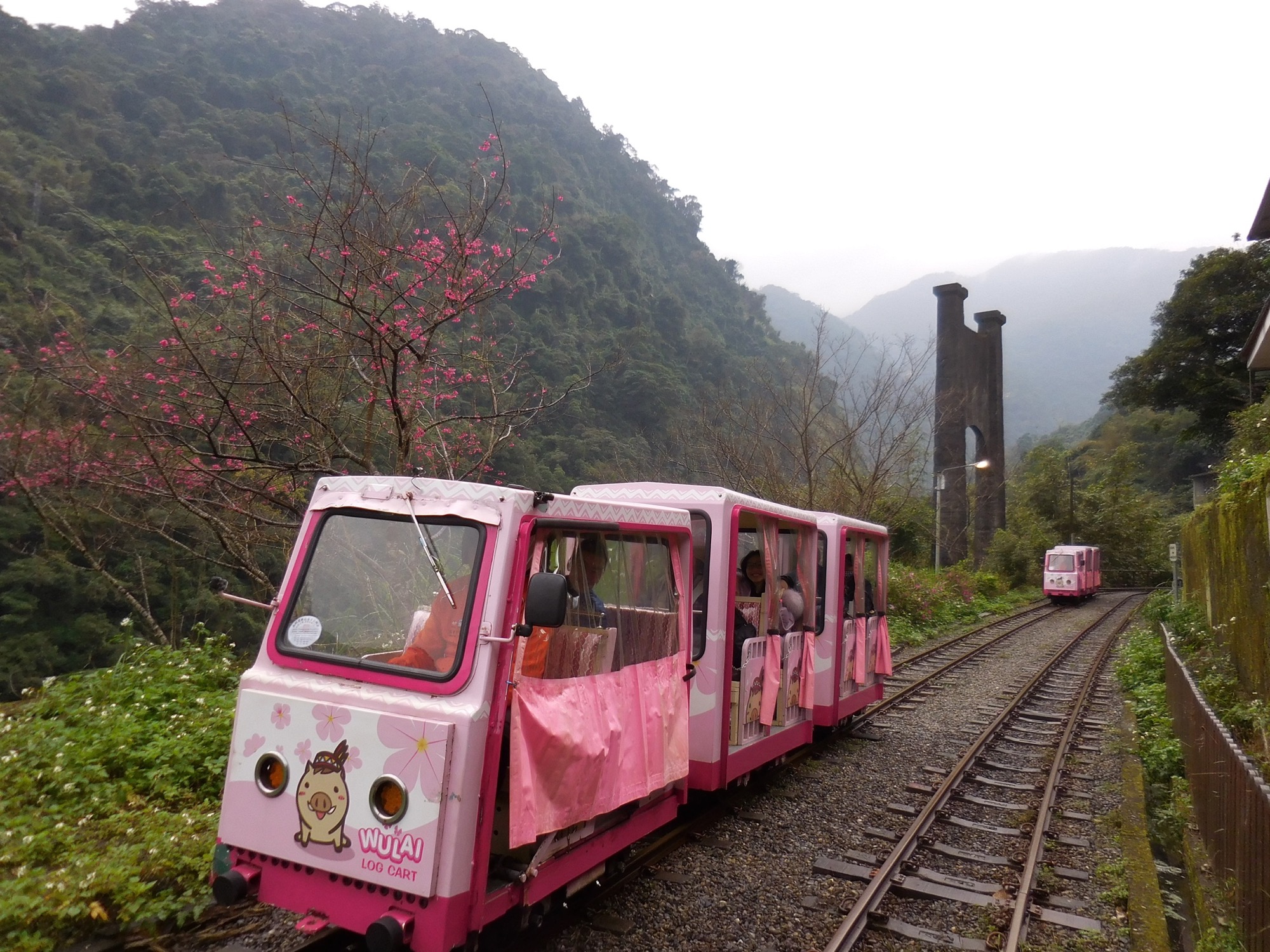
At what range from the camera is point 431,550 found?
12.5 feet

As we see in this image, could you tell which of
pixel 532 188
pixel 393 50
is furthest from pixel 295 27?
pixel 532 188

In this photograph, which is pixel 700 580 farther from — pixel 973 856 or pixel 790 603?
pixel 973 856

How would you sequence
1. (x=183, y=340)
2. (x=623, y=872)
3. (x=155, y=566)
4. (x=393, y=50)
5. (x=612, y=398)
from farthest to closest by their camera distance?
1. (x=393, y=50)
2. (x=612, y=398)
3. (x=155, y=566)
4. (x=183, y=340)
5. (x=623, y=872)

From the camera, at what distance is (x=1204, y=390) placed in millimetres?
30922

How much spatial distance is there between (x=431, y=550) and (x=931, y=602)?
21302 millimetres

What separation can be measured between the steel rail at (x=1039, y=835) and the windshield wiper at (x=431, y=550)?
371 cm

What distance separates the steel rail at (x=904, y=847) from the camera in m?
4.71

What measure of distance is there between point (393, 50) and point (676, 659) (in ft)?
224

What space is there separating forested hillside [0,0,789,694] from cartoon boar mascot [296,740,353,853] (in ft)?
15.6

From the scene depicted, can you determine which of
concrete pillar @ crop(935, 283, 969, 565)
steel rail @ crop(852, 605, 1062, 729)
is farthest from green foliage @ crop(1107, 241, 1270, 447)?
steel rail @ crop(852, 605, 1062, 729)

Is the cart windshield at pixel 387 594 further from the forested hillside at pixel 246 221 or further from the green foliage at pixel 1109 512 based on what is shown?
the green foliage at pixel 1109 512

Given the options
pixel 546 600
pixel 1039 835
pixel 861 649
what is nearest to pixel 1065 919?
pixel 1039 835

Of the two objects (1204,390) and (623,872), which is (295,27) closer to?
(1204,390)

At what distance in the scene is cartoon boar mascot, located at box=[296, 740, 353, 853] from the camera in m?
3.47
